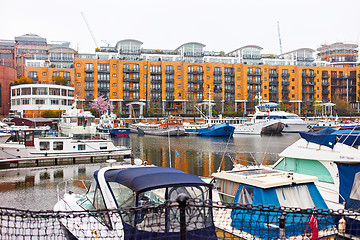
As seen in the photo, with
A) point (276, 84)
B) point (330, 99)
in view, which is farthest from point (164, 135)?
point (330, 99)

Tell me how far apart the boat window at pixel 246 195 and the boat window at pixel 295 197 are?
594 millimetres

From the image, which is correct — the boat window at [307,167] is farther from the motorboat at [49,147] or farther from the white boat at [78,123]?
the white boat at [78,123]

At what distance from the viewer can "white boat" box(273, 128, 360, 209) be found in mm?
9352

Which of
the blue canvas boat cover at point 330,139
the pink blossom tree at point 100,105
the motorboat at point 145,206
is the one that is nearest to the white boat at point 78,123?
the blue canvas boat cover at point 330,139

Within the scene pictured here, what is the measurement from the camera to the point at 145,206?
14.9 ft

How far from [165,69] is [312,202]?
238ft

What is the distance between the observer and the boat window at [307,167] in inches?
409

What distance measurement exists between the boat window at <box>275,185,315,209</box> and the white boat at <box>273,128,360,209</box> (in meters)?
1.85

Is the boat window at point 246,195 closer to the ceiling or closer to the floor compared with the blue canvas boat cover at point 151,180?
closer to the floor

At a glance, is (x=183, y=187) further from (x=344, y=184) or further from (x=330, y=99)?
(x=330, y=99)

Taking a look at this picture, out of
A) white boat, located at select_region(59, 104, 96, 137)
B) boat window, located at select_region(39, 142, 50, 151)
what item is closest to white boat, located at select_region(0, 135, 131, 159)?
boat window, located at select_region(39, 142, 50, 151)

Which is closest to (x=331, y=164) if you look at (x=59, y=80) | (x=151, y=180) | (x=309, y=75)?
(x=151, y=180)

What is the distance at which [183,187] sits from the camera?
6.00m

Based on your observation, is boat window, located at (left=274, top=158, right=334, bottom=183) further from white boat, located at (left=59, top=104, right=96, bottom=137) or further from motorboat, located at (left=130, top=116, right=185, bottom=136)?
motorboat, located at (left=130, top=116, right=185, bottom=136)
